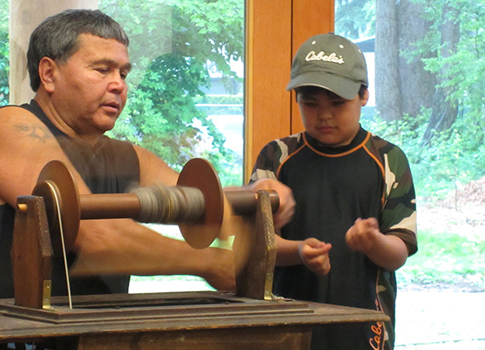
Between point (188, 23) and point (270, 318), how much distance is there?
1.63 meters

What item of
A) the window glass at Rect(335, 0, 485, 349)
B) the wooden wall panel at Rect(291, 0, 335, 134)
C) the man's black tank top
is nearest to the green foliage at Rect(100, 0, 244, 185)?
the wooden wall panel at Rect(291, 0, 335, 134)

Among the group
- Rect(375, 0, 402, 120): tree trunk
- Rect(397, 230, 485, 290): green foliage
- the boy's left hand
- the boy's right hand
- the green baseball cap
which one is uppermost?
Rect(375, 0, 402, 120): tree trunk

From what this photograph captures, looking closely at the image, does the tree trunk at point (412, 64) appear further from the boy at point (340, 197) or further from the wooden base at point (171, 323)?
the wooden base at point (171, 323)

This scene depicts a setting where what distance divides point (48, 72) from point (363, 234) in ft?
2.50

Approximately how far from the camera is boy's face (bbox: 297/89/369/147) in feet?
6.13

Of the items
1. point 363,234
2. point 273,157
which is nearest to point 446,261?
point 273,157

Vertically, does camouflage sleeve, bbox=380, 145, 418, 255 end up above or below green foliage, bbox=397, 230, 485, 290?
above

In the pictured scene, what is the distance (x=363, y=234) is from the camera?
64.5 inches

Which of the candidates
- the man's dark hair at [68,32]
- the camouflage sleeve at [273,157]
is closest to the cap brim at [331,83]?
the camouflage sleeve at [273,157]

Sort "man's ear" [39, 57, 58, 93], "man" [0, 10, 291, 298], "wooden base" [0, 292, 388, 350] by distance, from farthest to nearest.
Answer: "man's ear" [39, 57, 58, 93] < "man" [0, 10, 291, 298] < "wooden base" [0, 292, 388, 350]

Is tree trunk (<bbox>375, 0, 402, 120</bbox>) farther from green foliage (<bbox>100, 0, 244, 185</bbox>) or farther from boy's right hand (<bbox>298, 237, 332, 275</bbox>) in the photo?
boy's right hand (<bbox>298, 237, 332, 275</bbox>)

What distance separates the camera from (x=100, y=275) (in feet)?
5.03

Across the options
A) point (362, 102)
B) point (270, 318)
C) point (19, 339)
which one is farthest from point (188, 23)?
point (19, 339)

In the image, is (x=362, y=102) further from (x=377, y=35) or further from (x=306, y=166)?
(x=377, y=35)
